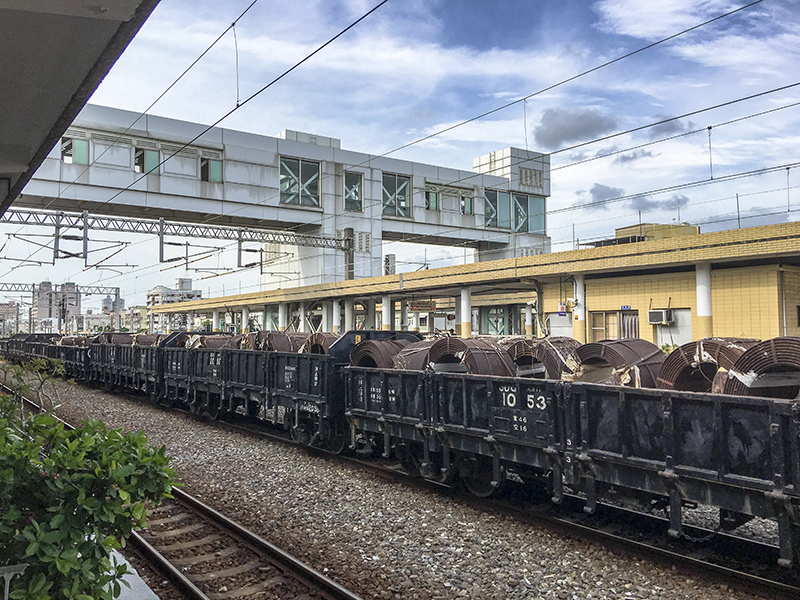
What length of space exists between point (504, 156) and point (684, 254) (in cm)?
3550

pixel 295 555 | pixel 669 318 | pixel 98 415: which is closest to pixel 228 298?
pixel 98 415

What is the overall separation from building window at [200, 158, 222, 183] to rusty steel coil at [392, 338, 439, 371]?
93.4ft

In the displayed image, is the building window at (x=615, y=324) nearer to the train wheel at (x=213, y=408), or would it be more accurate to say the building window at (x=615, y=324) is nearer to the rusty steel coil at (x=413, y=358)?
the rusty steel coil at (x=413, y=358)

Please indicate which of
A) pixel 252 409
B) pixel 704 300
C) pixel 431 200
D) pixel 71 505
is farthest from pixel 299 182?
pixel 71 505

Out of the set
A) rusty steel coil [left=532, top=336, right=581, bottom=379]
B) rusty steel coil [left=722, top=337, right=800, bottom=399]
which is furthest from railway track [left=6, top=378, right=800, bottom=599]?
rusty steel coil [left=532, top=336, right=581, bottom=379]

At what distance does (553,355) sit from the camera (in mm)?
9633

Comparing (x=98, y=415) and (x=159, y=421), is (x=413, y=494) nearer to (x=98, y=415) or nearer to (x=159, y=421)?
(x=159, y=421)

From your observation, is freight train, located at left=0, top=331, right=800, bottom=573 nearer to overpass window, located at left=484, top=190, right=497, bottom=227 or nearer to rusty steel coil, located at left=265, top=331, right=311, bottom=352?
rusty steel coil, located at left=265, top=331, right=311, bottom=352

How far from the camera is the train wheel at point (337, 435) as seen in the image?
11219mm

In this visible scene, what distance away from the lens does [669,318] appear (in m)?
20.5

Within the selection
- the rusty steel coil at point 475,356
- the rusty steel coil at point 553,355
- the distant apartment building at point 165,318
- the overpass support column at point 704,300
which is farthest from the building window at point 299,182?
the distant apartment building at point 165,318

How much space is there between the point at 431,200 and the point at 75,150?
2510 cm

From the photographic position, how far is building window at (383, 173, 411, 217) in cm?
4388

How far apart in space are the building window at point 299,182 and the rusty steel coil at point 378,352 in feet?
95.1
